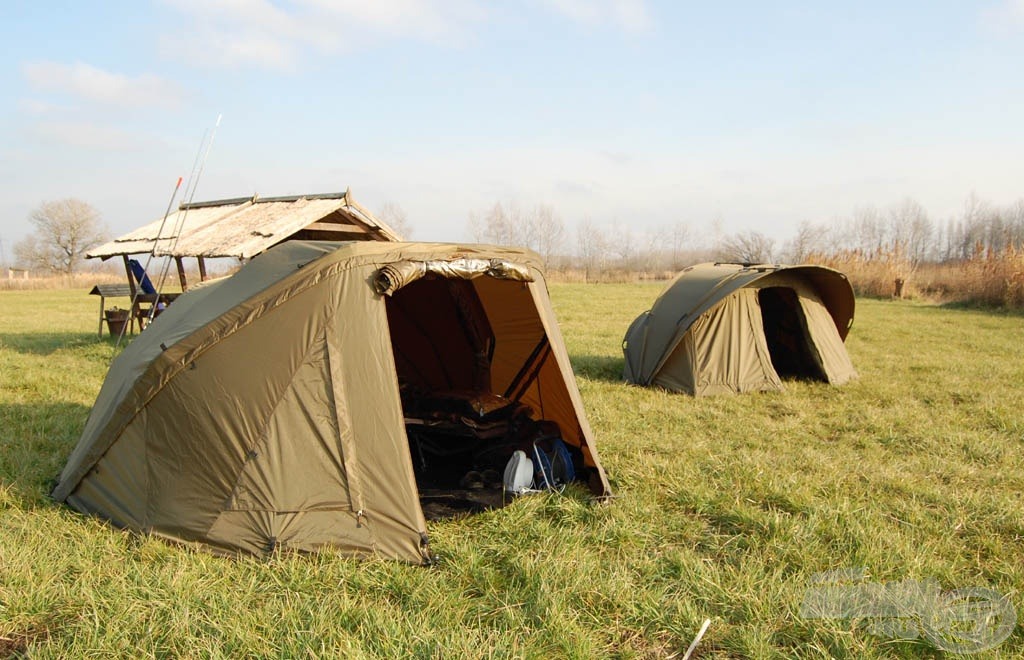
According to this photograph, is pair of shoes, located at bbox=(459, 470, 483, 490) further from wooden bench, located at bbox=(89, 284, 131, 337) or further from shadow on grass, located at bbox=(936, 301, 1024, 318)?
shadow on grass, located at bbox=(936, 301, 1024, 318)

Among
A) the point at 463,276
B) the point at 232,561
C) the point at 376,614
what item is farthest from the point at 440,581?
the point at 463,276

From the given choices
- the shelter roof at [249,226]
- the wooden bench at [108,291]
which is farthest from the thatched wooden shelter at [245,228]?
the wooden bench at [108,291]

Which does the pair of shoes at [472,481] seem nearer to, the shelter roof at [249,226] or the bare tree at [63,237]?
the shelter roof at [249,226]

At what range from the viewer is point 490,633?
2.90 meters

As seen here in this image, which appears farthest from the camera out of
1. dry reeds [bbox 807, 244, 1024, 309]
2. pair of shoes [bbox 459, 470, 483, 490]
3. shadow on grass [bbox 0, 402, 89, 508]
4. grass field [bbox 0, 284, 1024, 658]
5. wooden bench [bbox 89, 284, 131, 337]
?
dry reeds [bbox 807, 244, 1024, 309]

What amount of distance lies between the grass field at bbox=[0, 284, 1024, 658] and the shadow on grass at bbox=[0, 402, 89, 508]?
0.08 feet

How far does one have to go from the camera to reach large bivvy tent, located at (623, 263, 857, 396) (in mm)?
8086

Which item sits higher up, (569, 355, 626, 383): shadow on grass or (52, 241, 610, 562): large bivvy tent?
(52, 241, 610, 562): large bivvy tent

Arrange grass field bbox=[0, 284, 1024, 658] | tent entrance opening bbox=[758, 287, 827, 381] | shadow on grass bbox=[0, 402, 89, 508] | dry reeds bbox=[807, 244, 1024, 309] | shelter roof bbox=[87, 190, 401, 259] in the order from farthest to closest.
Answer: dry reeds bbox=[807, 244, 1024, 309]
shelter roof bbox=[87, 190, 401, 259]
tent entrance opening bbox=[758, 287, 827, 381]
shadow on grass bbox=[0, 402, 89, 508]
grass field bbox=[0, 284, 1024, 658]

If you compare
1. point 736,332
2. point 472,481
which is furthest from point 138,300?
point 736,332

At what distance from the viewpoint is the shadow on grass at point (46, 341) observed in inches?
448

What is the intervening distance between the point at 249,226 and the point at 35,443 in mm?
6308

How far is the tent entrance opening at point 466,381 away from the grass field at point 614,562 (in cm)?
68

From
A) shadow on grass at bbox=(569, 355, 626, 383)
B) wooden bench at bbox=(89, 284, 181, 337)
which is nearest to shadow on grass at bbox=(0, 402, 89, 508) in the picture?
wooden bench at bbox=(89, 284, 181, 337)
